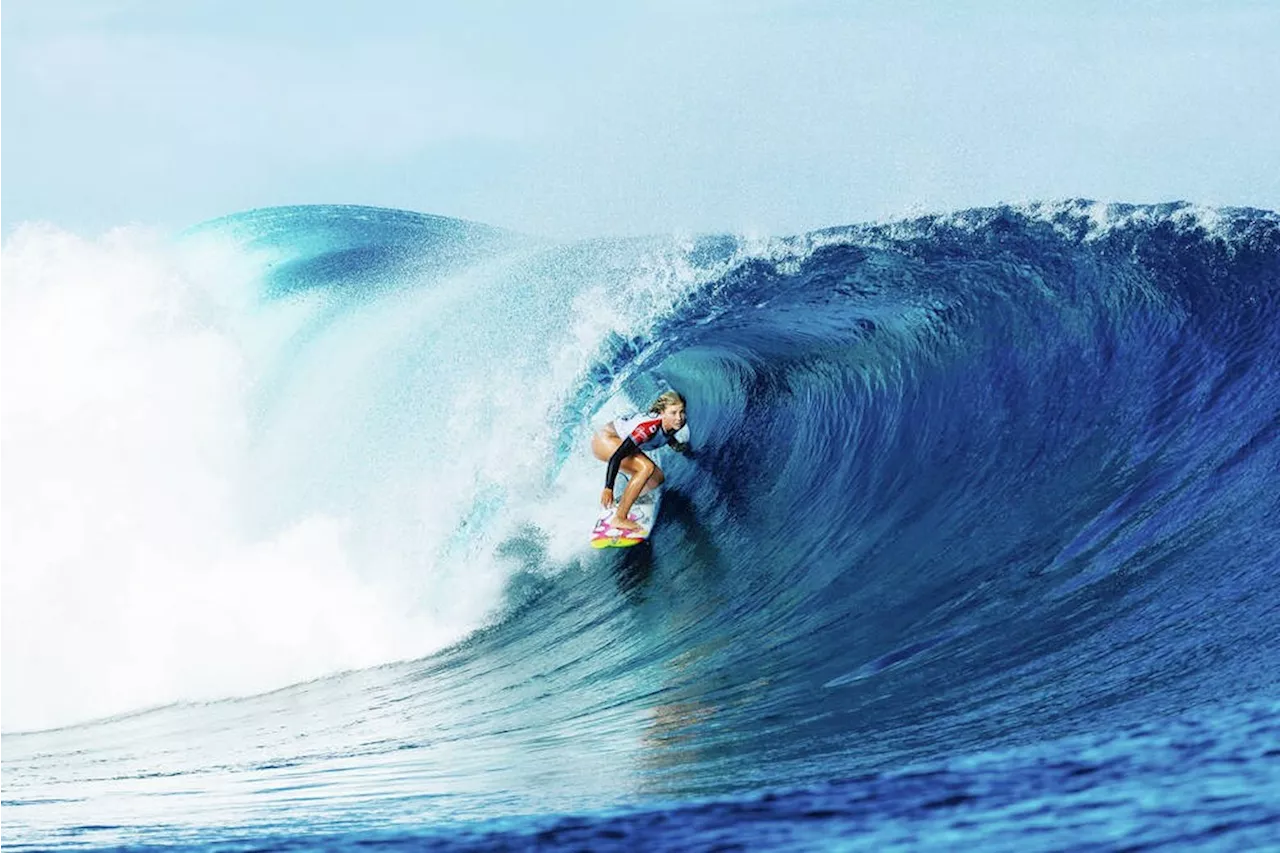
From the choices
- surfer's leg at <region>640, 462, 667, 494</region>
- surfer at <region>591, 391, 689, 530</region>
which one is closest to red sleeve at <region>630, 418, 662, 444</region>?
surfer at <region>591, 391, 689, 530</region>

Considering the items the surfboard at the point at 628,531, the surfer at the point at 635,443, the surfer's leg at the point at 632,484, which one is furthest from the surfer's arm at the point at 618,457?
the surfboard at the point at 628,531

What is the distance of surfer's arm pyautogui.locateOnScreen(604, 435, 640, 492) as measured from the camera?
765cm

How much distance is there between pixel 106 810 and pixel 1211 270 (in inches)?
276

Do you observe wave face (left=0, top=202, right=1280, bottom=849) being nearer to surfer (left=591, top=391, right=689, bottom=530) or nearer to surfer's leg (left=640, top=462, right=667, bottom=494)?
surfer's leg (left=640, top=462, right=667, bottom=494)

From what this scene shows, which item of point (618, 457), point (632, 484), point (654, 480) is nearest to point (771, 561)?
Result: point (618, 457)

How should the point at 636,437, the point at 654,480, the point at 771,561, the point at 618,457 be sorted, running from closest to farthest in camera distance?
the point at 771,561 < the point at 618,457 < the point at 636,437 < the point at 654,480

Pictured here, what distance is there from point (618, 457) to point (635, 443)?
18cm

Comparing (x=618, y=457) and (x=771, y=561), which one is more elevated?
(x=618, y=457)

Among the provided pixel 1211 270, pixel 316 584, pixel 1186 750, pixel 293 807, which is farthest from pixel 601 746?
pixel 1211 270

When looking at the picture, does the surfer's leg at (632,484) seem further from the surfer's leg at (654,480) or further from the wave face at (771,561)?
the wave face at (771,561)

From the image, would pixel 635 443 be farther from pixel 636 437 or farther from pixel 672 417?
pixel 672 417

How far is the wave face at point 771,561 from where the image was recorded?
3.11 metres

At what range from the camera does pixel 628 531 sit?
7.90m

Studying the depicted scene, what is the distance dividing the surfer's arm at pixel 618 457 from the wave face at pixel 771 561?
48 centimetres
